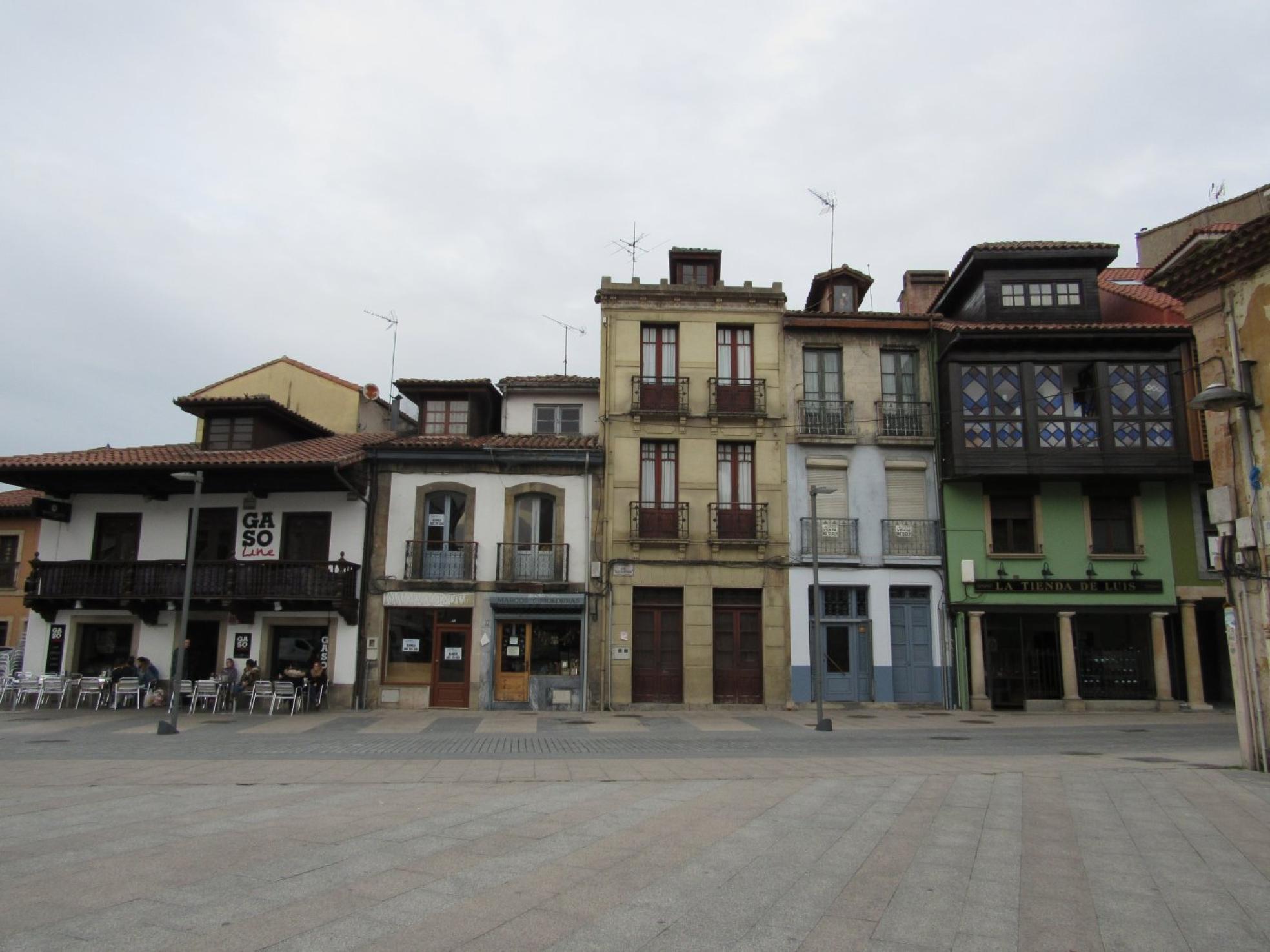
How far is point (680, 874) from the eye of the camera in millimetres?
6953

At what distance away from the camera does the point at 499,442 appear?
82.4 feet

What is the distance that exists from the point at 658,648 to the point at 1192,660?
1482 centimetres

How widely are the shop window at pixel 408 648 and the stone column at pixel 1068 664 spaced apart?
17.5m

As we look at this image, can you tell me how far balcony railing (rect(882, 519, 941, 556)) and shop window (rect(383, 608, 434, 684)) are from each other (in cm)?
1305

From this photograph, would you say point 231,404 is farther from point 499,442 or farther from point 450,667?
point 450,667

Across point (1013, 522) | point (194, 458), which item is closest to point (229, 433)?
point (194, 458)

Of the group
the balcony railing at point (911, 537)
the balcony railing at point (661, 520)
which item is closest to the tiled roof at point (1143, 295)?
the balcony railing at point (911, 537)

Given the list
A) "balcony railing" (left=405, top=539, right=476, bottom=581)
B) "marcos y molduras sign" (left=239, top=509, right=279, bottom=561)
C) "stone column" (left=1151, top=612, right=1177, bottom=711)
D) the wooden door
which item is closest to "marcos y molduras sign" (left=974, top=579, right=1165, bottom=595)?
"stone column" (left=1151, top=612, right=1177, bottom=711)

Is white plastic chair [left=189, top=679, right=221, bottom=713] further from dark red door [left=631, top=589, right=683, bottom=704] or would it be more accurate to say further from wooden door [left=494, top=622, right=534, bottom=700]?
dark red door [left=631, top=589, right=683, bottom=704]

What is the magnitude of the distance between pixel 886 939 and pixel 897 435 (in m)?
21.3

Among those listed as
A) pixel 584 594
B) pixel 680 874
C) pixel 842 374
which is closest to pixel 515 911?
pixel 680 874

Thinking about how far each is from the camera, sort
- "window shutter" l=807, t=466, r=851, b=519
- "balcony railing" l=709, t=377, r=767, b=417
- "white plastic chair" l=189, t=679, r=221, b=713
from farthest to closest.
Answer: "balcony railing" l=709, t=377, r=767, b=417 → "window shutter" l=807, t=466, r=851, b=519 → "white plastic chair" l=189, t=679, r=221, b=713

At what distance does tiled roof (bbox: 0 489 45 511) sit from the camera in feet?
95.2

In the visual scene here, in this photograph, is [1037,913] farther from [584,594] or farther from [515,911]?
[584,594]
